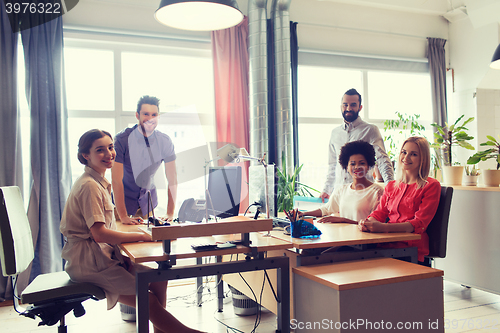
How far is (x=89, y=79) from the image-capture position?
155 inches

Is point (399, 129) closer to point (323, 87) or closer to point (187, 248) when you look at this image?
point (323, 87)

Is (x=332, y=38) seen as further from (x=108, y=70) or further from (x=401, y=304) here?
(x=401, y=304)

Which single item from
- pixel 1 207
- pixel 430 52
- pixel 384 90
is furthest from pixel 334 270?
pixel 430 52

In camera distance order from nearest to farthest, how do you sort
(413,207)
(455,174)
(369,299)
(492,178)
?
(369,299), (413,207), (492,178), (455,174)

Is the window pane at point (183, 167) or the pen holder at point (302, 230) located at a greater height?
the window pane at point (183, 167)

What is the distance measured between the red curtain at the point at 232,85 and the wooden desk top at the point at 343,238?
2.05 metres

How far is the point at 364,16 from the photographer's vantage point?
4941 millimetres

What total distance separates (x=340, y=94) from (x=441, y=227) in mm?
3089

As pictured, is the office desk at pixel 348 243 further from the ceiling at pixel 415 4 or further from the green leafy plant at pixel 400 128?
the ceiling at pixel 415 4

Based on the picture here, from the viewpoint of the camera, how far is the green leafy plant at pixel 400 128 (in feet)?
15.7

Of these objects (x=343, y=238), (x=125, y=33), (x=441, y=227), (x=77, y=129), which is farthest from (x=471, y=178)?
(x=77, y=129)

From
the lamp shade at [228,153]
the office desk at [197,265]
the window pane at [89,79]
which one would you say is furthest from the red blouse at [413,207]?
the window pane at [89,79]

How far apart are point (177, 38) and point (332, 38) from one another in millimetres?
1891

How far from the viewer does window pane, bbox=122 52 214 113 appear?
4066mm
